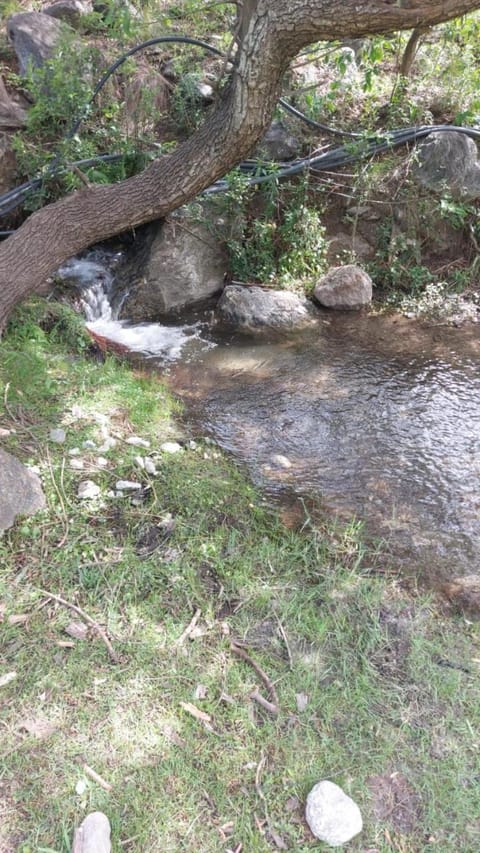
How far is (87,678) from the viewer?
6.41ft

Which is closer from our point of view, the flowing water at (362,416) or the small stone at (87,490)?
the small stone at (87,490)

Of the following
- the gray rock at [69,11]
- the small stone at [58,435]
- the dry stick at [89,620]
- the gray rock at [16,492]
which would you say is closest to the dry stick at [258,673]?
the dry stick at [89,620]

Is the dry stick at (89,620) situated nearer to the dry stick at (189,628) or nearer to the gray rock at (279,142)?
the dry stick at (189,628)

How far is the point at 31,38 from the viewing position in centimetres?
Result: 546

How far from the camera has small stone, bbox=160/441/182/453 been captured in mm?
3066

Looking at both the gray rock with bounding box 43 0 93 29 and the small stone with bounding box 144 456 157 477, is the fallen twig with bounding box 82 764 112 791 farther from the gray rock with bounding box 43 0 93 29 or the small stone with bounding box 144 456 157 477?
the gray rock with bounding box 43 0 93 29

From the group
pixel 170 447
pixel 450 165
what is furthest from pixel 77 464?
pixel 450 165

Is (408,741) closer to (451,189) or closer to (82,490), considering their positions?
(82,490)

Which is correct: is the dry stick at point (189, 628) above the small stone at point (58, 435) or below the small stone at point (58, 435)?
below

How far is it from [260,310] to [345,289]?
93 centimetres

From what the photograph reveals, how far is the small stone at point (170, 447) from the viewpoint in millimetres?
3066

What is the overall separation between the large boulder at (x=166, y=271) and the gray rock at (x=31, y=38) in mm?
2144

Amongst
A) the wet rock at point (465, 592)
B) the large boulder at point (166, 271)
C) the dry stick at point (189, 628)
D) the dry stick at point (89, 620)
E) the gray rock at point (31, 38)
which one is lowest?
the wet rock at point (465, 592)

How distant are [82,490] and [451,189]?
4.75 m
